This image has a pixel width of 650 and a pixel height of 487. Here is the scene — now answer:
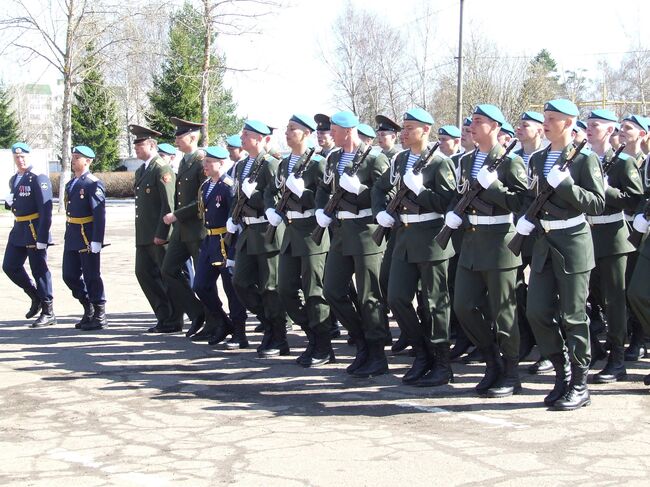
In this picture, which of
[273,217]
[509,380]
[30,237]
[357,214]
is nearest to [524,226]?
[509,380]

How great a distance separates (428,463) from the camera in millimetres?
5242

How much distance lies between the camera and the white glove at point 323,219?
7668 mm

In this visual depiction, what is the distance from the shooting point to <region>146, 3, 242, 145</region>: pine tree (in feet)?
108

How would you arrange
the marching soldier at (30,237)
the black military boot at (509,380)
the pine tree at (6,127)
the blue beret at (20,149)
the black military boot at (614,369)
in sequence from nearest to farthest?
the black military boot at (509,380), the black military boot at (614,369), the marching soldier at (30,237), the blue beret at (20,149), the pine tree at (6,127)

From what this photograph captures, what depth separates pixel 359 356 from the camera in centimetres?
774

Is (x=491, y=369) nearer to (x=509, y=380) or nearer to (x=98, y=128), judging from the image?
(x=509, y=380)

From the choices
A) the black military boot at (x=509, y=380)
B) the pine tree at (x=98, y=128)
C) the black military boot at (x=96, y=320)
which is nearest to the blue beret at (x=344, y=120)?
the black military boot at (x=509, y=380)

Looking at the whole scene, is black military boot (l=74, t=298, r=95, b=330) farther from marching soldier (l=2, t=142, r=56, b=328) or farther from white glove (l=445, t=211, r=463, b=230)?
white glove (l=445, t=211, r=463, b=230)

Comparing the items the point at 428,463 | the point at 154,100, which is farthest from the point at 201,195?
the point at 154,100

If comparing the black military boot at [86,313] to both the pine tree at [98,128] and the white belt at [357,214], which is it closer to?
the white belt at [357,214]

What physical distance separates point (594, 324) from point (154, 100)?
3717 cm

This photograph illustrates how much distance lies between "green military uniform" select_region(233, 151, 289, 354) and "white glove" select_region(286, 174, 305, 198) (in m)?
0.40

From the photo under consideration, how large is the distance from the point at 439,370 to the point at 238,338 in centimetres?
245

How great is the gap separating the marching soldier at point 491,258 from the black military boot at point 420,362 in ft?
1.69
